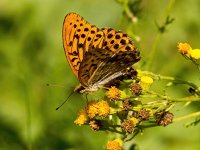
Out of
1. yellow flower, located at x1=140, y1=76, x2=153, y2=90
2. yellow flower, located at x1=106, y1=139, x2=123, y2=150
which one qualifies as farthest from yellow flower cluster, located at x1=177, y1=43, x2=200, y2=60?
yellow flower, located at x1=106, y1=139, x2=123, y2=150

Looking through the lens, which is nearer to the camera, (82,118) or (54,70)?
(82,118)

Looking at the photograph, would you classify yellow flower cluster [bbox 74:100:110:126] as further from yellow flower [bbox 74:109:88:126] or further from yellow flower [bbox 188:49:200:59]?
yellow flower [bbox 188:49:200:59]

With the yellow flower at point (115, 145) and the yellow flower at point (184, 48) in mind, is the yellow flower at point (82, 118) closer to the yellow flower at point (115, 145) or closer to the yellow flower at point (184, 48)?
the yellow flower at point (115, 145)

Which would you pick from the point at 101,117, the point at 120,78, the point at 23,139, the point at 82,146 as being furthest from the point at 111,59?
the point at 23,139

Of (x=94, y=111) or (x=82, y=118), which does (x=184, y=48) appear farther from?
(x=82, y=118)

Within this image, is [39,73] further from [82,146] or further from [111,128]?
[111,128]

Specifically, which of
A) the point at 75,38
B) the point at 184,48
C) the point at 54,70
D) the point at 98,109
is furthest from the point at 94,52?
the point at 54,70
